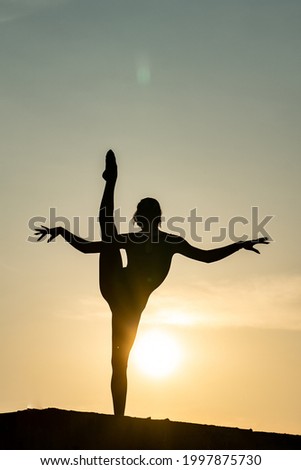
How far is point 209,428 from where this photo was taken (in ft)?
51.4

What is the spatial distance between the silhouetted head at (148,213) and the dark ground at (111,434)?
353 cm

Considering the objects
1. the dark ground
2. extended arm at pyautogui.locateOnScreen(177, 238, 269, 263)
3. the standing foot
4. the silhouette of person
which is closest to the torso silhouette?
the silhouette of person

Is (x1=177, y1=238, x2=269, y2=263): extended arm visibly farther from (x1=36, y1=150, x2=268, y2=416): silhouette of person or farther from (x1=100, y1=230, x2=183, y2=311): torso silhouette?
(x1=100, y1=230, x2=183, y2=311): torso silhouette

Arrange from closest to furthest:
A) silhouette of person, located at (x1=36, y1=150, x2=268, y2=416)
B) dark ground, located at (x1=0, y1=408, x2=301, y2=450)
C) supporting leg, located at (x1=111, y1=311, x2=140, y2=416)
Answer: dark ground, located at (x1=0, y1=408, x2=301, y2=450), supporting leg, located at (x1=111, y1=311, x2=140, y2=416), silhouette of person, located at (x1=36, y1=150, x2=268, y2=416)

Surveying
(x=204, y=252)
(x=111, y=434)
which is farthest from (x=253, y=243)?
(x=111, y=434)

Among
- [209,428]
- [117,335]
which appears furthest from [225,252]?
[209,428]

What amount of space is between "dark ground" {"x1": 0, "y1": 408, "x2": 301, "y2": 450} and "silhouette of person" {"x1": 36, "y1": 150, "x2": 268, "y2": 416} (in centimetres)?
185

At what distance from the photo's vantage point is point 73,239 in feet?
59.0

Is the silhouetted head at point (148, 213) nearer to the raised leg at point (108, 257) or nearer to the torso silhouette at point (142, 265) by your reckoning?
the torso silhouette at point (142, 265)

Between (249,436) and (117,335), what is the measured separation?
296 cm

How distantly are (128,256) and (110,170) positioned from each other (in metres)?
1.45

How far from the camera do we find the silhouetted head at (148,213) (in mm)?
17750

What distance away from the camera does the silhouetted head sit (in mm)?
17750

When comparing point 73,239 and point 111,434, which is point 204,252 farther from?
point 111,434
